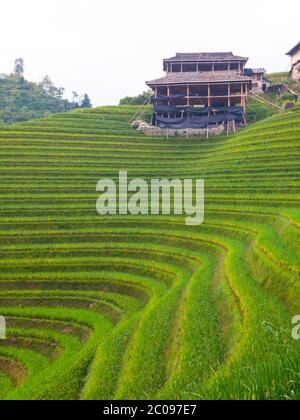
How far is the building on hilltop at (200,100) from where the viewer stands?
4312 centimetres

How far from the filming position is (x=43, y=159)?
3366cm

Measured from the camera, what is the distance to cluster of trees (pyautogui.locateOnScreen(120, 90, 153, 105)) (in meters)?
56.1

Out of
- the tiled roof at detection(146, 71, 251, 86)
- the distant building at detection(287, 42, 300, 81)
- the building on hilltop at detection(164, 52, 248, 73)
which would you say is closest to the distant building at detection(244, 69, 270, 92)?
the building on hilltop at detection(164, 52, 248, 73)

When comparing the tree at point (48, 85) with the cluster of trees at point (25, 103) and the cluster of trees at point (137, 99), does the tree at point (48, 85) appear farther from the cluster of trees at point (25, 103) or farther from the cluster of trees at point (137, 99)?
the cluster of trees at point (137, 99)

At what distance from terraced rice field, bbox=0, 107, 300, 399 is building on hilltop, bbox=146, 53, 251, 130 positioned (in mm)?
6690

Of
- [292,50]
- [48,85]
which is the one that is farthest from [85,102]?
[292,50]

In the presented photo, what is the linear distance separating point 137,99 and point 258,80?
18233mm

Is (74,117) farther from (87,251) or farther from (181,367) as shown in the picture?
(181,367)

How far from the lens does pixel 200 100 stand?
48562 millimetres

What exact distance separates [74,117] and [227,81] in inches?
702

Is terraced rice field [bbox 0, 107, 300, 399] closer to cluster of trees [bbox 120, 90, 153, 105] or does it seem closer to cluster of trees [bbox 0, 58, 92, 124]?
cluster of trees [bbox 120, 90, 153, 105]

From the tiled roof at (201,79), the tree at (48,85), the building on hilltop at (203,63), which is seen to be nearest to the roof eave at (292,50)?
the building on hilltop at (203,63)

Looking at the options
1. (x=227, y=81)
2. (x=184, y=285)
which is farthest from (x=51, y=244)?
(x=227, y=81)

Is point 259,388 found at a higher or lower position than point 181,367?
higher
